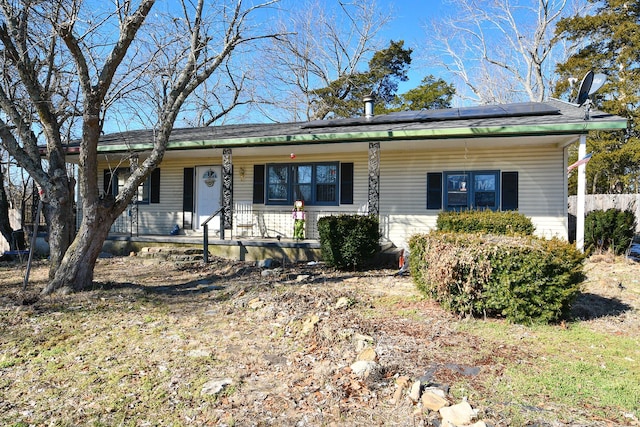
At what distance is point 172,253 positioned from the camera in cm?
1024

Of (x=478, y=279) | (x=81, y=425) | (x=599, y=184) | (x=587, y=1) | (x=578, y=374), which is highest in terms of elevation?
(x=587, y=1)

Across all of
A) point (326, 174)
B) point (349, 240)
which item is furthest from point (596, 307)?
point (326, 174)

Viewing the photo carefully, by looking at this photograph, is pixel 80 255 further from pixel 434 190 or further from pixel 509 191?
pixel 509 191

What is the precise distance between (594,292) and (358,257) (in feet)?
13.5

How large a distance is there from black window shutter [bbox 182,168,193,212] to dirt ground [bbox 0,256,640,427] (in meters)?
5.58

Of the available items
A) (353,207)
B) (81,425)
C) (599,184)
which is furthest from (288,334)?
(599,184)

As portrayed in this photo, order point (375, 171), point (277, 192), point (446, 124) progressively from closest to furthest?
1. point (446, 124)
2. point (375, 171)
3. point (277, 192)

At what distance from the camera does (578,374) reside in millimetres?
3449

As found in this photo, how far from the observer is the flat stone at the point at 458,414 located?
106 inches

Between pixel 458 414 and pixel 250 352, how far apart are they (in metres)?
2.28

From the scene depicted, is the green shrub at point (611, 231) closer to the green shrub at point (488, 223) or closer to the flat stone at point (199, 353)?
the green shrub at point (488, 223)

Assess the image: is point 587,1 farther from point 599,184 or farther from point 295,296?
point 295,296

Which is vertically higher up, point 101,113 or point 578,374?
point 101,113

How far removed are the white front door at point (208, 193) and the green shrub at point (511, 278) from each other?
341 inches
